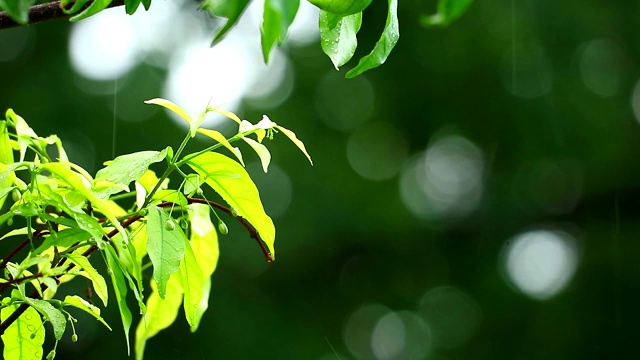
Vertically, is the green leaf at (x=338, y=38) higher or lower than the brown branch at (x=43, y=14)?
higher

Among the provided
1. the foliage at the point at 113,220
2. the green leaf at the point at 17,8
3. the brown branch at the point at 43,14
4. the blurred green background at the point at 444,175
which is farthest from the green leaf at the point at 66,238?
the blurred green background at the point at 444,175

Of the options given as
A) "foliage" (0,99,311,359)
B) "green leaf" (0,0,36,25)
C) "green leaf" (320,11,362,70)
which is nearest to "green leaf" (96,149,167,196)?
"foliage" (0,99,311,359)

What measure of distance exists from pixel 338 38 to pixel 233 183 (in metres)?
0.14

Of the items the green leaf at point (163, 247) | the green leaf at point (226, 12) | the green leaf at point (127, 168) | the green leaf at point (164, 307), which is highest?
the green leaf at point (226, 12)

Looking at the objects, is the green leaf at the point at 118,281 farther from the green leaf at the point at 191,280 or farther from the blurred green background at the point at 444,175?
the blurred green background at the point at 444,175

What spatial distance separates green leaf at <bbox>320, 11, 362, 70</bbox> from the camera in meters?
0.46

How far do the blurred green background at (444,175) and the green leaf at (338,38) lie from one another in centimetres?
271

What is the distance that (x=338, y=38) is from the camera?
0.47 meters

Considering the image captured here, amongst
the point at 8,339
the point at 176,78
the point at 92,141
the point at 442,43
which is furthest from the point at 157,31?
the point at 8,339

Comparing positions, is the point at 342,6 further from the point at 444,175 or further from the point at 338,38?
the point at 444,175

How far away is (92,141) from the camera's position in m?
3.12

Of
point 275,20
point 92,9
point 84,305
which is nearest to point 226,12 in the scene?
point 275,20

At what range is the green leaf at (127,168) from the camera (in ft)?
1.70

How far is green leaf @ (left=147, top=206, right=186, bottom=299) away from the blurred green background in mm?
2658
